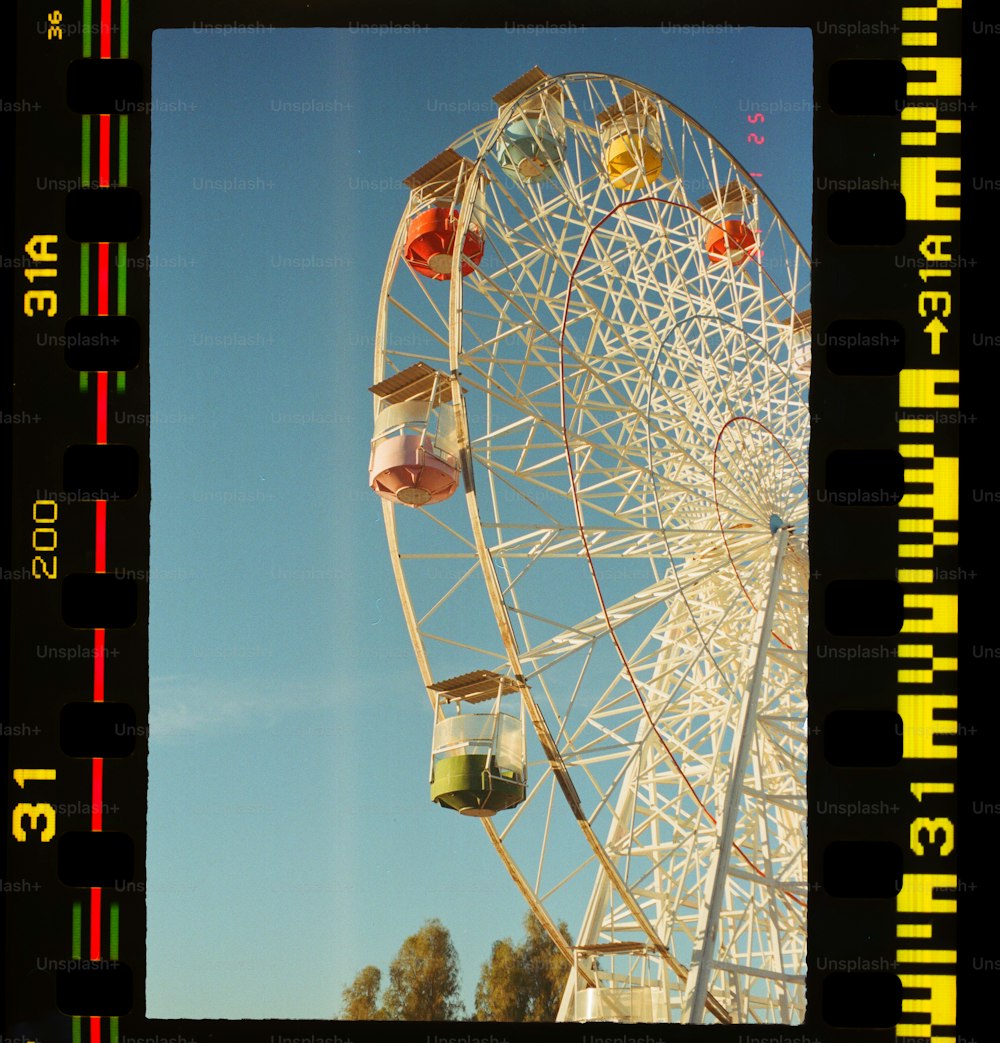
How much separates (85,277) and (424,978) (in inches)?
1230

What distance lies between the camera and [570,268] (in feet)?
57.9

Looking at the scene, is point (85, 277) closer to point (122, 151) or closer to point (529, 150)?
point (122, 151)

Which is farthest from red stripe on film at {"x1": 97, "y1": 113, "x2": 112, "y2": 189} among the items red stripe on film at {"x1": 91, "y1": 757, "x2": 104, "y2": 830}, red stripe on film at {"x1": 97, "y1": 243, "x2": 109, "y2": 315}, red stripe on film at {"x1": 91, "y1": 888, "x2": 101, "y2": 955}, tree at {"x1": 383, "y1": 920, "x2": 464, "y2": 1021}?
tree at {"x1": 383, "y1": 920, "x2": 464, "y2": 1021}

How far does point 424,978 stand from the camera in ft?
118

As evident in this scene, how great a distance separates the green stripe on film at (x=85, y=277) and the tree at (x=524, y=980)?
30324 millimetres

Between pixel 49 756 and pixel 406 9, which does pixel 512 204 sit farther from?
pixel 49 756

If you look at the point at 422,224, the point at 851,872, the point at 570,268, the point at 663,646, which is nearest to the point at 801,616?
the point at 663,646

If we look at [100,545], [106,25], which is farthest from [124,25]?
[100,545]

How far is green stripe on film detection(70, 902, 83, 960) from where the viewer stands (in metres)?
6.64

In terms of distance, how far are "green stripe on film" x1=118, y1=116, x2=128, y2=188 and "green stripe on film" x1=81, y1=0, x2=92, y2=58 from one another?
314 mm

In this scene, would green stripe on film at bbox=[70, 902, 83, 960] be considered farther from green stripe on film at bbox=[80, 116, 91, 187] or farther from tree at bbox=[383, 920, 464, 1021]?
tree at bbox=[383, 920, 464, 1021]

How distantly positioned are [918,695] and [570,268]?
457 inches

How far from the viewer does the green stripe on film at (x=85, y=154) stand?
6980 mm

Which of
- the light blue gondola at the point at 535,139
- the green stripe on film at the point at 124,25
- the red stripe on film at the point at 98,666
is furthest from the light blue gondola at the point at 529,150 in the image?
the red stripe on film at the point at 98,666
